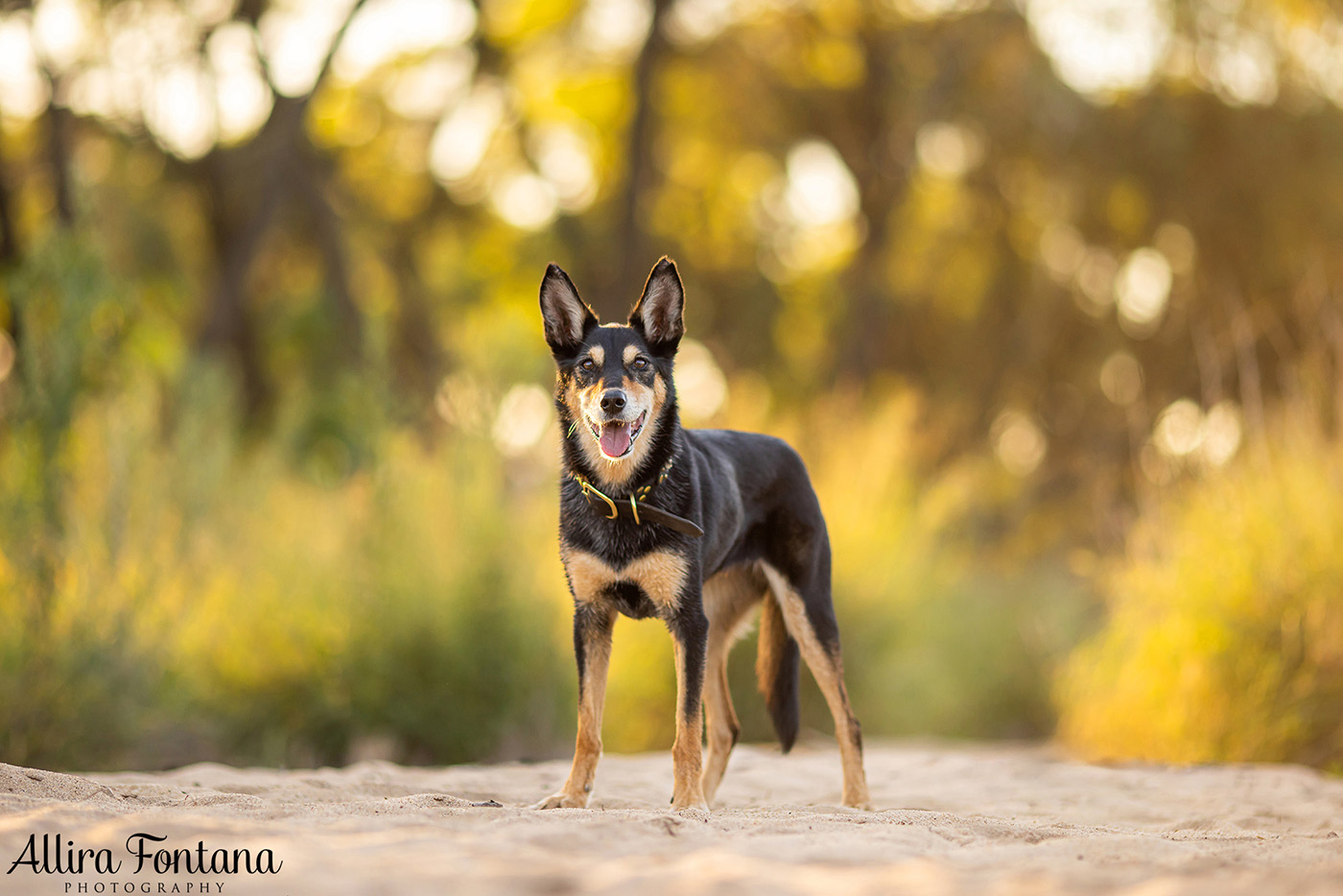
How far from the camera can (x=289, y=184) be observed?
14.2m

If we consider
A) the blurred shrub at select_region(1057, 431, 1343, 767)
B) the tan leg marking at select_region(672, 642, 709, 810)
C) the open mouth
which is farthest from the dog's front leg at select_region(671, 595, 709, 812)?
the blurred shrub at select_region(1057, 431, 1343, 767)

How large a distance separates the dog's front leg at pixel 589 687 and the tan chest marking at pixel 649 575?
126 millimetres

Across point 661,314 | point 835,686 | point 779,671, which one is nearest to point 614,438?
point 661,314

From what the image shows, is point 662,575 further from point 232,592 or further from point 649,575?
point 232,592

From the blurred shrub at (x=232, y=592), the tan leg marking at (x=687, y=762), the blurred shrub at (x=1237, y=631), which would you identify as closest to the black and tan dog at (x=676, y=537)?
the tan leg marking at (x=687, y=762)

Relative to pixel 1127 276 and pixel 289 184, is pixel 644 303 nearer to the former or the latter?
pixel 289 184

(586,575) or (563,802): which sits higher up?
A: (586,575)

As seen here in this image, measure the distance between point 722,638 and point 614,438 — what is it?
3.96 ft

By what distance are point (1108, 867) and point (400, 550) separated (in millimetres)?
5146

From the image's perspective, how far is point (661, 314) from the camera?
177 inches

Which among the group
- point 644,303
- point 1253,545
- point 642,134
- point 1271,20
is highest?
point 1271,20

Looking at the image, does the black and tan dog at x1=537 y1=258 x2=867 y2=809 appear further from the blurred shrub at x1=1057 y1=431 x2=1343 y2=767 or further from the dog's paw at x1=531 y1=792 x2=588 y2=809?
the blurred shrub at x1=1057 y1=431 x2=1343 y2=767

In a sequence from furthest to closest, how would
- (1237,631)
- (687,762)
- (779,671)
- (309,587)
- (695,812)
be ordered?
(309,587), (1237,631), (779,671), (687,762), (695,812)

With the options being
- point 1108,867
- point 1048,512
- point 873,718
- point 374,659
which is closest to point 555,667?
point 374,659
